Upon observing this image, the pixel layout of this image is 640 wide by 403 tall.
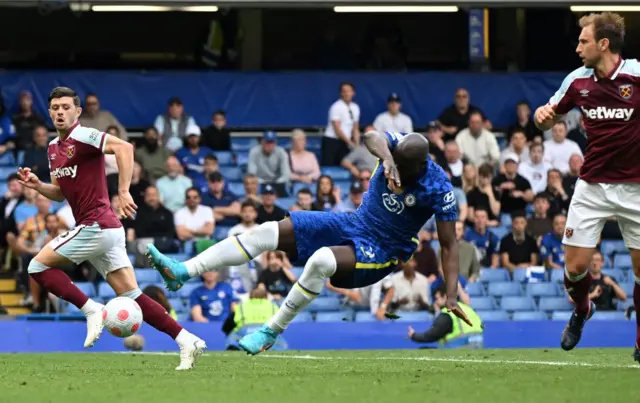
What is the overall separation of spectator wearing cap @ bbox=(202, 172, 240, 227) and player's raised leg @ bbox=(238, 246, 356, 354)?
31.4 feet

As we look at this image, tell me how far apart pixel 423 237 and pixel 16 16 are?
9.96m

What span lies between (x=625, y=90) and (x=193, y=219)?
10.3 metres

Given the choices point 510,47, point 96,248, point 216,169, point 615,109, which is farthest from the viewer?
point 510,47

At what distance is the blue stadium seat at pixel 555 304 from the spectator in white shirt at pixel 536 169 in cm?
238

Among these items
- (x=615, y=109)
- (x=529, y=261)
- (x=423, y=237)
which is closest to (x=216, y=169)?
(x=423, y=237)

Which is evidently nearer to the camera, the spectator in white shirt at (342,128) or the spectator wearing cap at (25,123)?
the spectator wearing cap at (25,123)

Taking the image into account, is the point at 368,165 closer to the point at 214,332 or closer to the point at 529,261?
the point at 529,261

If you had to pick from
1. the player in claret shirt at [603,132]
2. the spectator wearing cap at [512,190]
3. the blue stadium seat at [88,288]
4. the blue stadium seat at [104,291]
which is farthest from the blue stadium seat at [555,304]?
the player in claret shirt at [603,132]

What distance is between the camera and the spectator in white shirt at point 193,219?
1945 centimetres

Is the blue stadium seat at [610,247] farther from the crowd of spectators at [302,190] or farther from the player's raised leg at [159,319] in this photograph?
the player's raised leg at [159,319]

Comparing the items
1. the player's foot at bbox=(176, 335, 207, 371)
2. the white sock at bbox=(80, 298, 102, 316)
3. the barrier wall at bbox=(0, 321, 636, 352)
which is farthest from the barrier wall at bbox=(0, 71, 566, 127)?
the player's foot at bbox=(176, 335, 207, 371)

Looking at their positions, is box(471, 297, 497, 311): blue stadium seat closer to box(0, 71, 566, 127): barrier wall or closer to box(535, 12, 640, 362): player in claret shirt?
box(0, 71, 566, 127): barrier wall

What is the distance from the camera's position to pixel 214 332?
1706 cm

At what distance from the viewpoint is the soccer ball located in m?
10.8
